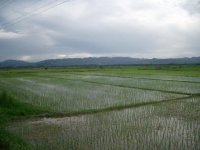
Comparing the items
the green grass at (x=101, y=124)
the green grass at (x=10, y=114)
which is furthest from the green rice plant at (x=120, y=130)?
the green grass at (x=10, y=114)

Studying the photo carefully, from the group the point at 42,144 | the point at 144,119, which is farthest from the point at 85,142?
the point at 144,119

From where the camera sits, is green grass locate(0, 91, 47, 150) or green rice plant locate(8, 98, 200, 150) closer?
green rice plant locate(8, 98, 200, 150)

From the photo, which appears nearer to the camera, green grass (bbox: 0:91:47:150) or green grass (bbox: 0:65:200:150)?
green grass (bbox: 0:65:200:150)

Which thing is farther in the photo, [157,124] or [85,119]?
[85,119]

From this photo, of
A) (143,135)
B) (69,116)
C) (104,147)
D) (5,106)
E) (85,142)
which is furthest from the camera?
(5,106)

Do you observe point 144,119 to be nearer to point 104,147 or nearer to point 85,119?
point 85,119

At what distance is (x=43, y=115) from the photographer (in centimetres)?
862

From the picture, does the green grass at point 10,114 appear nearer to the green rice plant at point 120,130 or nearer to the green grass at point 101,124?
the green grass at point 101,124

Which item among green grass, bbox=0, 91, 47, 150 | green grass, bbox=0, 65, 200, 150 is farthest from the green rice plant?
green grass, bbox=0, 91, 47, 150

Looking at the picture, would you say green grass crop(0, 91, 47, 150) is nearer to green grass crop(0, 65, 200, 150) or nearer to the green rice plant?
green grass crop(0, 65, 200, 150)

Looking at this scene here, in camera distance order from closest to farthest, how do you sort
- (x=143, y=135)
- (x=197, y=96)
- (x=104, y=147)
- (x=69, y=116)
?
(x=104, y=147), (x=143, y=135), (x=69, y=116), (x=197, y=96)

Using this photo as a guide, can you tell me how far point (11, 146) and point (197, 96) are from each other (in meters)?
9.40

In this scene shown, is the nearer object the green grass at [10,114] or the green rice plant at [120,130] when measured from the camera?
the green rice plant at [120,130]

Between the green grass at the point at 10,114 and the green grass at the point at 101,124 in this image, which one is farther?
the green grass at the point at 10,114
